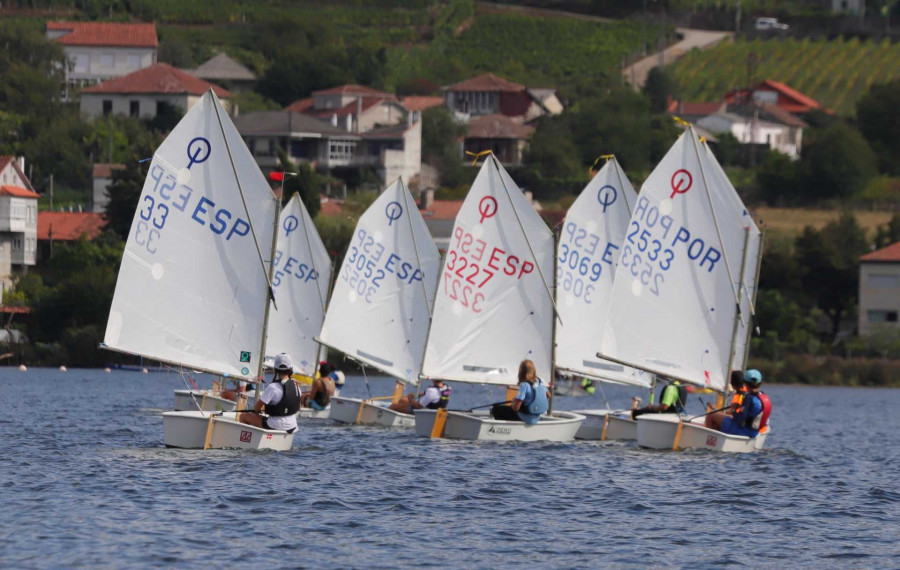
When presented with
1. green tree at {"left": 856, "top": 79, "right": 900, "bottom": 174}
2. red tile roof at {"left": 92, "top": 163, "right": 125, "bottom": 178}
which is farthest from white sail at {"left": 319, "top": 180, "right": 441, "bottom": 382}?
green tree at {"left": 856, "top": 79, "right": 900, "bottom": 174}

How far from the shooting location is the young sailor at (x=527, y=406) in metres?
35.3

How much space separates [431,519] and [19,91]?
13406cm

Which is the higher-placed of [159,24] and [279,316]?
[159,24]

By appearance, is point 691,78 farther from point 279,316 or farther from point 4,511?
point 4,511

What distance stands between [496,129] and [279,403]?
11929 centimetres

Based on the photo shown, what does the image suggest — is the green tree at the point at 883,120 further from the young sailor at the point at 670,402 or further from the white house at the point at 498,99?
the young sailor at the point at 670,402

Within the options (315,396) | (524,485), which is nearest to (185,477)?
(524,485)

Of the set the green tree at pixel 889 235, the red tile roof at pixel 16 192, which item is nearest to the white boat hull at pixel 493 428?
the red tile roof at pixel 16 192

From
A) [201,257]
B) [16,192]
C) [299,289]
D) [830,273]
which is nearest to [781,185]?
[830,273]

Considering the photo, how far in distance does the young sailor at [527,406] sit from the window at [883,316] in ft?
217

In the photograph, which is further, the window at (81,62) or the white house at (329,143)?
the window at (81,62)

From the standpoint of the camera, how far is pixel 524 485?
29.7 meters

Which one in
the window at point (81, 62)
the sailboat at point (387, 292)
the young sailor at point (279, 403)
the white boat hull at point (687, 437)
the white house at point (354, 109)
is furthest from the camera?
the window at point (81, 62)

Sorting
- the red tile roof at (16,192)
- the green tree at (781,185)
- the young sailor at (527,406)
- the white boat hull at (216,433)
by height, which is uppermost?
the green tree at (781,185)
